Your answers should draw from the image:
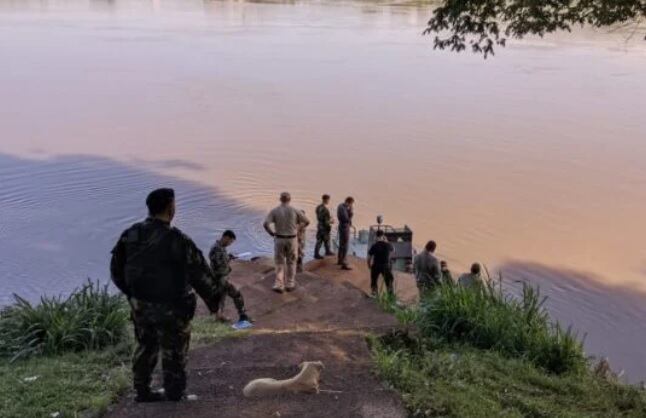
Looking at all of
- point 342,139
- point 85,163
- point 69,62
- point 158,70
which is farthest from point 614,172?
point 69,62

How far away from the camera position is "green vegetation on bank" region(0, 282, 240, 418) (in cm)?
539

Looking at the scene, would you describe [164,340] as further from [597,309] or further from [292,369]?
[597,309]

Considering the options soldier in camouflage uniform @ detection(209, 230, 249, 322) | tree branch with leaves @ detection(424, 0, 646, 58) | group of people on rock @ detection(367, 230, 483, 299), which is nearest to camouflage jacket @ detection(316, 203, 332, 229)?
group of people on rock @ detection(367, 230, 483, 299)

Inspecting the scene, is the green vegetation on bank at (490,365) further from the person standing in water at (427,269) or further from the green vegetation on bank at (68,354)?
the green vegetation on bank at (68,354)

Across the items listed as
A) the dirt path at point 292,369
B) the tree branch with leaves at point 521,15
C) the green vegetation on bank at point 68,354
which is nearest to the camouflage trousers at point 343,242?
the dirt path at point 292,369

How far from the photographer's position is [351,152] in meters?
25.7

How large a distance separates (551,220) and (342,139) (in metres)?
9.80

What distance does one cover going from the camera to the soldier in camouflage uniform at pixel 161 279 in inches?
191

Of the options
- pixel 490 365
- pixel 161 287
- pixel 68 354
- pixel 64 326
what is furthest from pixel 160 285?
pixel 490 365

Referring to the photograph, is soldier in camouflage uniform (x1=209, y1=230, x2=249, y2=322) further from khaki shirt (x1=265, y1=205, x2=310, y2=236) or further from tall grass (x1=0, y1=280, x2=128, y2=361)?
khaki shirt (x1=265, y1=205, x2=310, y2=236)

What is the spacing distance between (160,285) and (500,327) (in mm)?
4068

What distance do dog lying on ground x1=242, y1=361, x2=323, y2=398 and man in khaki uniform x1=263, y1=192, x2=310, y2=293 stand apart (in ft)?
18.2

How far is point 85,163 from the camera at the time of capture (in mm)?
23703

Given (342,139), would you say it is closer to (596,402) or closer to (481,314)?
(481,314)
